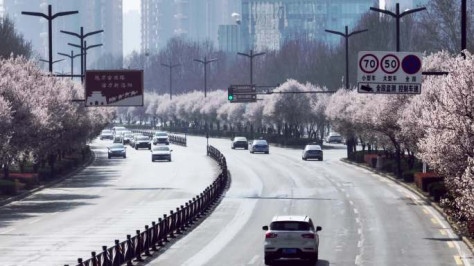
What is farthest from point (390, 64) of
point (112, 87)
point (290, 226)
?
point (112, 87)

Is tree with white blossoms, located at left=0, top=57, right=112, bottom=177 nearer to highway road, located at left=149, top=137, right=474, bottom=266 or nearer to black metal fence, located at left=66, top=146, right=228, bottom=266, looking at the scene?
black metal fence, located at left=66, top=146, right=228, bottom=266

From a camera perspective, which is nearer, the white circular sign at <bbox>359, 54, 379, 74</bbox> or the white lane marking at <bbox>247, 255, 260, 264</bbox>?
the white lane marking at <bbox>247, 255, 260, 264</bbox>

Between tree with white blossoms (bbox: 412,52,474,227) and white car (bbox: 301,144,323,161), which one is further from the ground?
tree with white blossoms (bbox: 412,52,474,227)

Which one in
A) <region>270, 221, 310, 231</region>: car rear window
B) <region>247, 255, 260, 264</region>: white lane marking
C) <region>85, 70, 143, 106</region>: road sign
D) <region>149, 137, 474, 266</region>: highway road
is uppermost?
<region>85, 70, 143, 106</region>: road sign

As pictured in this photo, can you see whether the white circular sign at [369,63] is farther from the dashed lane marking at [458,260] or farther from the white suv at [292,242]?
the white suv at [292,242]

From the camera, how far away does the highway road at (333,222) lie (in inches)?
1747

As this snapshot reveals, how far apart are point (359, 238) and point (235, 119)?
143971 millimetres

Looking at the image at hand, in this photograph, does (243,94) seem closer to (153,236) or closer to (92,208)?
(92,208)

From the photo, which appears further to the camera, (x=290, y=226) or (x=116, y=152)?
(x=116, y=152)

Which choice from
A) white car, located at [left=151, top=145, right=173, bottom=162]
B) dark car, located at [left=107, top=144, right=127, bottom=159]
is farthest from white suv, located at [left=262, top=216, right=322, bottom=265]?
dark car, located at [left=107, top=144, right=127, bottom=159]

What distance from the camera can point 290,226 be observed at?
138 feet

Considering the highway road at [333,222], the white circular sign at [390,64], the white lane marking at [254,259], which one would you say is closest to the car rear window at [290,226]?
the highway road at [333,222]

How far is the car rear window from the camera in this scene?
41969 mm

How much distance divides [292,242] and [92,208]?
90.7ft
